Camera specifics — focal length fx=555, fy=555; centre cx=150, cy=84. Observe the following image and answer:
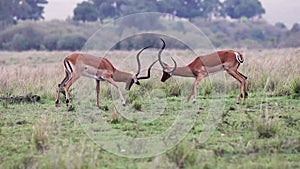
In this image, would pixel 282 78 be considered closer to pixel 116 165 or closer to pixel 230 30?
pixel 116 165

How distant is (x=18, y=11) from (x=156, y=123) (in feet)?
181

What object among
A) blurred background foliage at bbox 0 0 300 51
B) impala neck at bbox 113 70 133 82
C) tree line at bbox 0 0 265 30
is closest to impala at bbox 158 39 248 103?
impala neck at bbox 113 70 133 82

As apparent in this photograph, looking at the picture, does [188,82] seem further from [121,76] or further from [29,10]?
[29,10]

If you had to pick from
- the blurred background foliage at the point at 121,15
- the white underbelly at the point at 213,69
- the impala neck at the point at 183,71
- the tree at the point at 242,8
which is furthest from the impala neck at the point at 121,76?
the tree at the point at 242,8

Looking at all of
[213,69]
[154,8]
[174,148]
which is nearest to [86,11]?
[154,8]

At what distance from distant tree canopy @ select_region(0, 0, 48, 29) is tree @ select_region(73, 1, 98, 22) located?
537 centimetres

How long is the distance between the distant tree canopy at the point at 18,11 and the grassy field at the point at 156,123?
45.2 m

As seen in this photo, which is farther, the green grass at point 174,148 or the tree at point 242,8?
the tree at point 242,8

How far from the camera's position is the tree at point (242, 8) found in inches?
2899

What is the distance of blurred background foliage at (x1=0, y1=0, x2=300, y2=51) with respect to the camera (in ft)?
160

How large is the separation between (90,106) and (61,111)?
30.6 inches

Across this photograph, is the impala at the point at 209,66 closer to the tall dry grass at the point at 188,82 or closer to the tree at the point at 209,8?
the tall dry grass at the point at 188,82

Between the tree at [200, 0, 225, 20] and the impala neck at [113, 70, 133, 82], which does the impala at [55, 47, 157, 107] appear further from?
the tree at [200, 0, 225, 20]

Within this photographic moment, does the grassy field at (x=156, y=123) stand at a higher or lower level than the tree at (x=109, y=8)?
lower
